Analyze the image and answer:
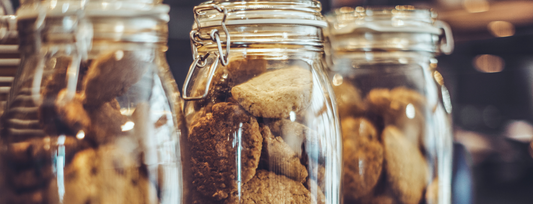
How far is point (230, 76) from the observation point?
0.38 m

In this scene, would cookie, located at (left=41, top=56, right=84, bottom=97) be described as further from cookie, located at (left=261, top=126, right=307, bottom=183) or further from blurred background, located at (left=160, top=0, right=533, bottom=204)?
blurred background, located at (left=160, top=0, right=533, bottom=204)

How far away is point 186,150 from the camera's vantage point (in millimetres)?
375

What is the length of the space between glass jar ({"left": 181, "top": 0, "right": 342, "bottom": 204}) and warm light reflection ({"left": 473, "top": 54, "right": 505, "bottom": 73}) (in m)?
1.29

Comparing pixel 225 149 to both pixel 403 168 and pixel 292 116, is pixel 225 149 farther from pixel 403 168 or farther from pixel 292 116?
pixel 403 168

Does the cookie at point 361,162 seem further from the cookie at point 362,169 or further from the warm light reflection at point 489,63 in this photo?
the warm light reflection at point 489,63

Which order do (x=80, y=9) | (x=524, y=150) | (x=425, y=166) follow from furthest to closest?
(x=524, y=150), (x=425, y=166), (x=80, y=9)

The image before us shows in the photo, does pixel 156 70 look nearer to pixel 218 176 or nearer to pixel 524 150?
pixel 218 176

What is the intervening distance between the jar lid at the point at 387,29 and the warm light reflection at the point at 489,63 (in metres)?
1.05

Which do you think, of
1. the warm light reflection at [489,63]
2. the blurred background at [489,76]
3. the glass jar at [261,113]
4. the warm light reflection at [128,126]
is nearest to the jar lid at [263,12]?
the glass jar at [261,113]

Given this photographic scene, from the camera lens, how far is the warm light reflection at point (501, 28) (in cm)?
136

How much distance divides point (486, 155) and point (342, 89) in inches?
38.5

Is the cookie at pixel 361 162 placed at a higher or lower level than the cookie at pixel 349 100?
lower

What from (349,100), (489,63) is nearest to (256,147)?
(349,100)

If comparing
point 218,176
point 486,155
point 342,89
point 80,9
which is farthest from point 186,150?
point 486,155
